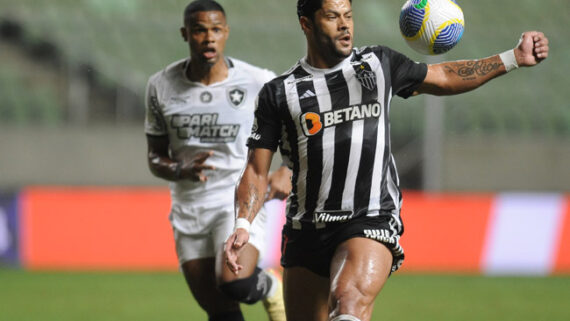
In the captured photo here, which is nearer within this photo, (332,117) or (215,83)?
(332,117)

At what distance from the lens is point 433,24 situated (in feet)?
16.4

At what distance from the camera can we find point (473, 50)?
17500 millimetres

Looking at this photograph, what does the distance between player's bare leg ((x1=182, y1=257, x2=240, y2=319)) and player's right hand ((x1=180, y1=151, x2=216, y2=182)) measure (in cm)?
60

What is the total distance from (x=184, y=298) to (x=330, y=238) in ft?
20.3

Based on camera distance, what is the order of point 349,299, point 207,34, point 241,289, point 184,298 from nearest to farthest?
1. point 349,299
2. point 241,289
3. point 207,34
4. point 184,298

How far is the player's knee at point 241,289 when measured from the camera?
5.87 metres

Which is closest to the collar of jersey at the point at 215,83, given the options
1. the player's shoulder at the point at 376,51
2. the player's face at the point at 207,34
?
the player's face at the point at 207,34

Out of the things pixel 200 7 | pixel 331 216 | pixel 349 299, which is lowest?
pixel 349 299

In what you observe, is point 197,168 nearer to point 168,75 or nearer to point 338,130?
point 168,75

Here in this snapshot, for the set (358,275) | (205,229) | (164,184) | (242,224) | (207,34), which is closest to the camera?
(358,275)

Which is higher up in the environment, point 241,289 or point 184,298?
point 241,289

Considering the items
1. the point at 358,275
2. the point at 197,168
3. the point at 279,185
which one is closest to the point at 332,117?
the point at 358,275

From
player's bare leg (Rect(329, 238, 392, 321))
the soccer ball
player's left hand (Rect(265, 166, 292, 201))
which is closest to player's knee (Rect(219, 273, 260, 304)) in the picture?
player's left hand (Rect(265, 166, 292, 201))

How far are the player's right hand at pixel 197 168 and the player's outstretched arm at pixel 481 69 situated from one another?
170 centimetres
